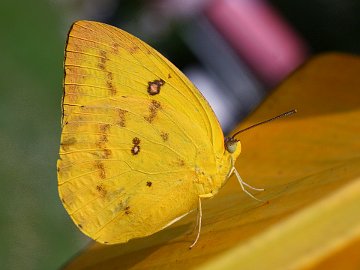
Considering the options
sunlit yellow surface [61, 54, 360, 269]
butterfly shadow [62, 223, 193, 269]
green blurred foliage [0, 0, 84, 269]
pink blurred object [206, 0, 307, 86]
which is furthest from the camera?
pink blurred object [206, 0, 307, 86]

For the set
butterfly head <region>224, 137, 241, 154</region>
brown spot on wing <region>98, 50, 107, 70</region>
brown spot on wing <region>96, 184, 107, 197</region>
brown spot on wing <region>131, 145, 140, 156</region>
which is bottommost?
brown spot on wing <region>96, 184, 107, 197</region>

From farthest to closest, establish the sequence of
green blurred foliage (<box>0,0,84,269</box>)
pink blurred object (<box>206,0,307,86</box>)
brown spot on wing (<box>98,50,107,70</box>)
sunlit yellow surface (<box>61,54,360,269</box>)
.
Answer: pink blurred object (<box>206,0,307,86</box>)
green blurred foliage (<box>0,0,84,269</box>)
brown spot on wing (<box>98,50,107,70</box>)
sunlit yellow surface (<box>61,54,360,269</box>)

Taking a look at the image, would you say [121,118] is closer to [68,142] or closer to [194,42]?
[68,142]

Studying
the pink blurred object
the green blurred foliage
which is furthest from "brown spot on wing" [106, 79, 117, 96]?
the pink blurred object

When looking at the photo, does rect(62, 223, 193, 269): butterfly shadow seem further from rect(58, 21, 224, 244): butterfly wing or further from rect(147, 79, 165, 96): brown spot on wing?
rect(147, 79, 165, 96): brown spot on wing

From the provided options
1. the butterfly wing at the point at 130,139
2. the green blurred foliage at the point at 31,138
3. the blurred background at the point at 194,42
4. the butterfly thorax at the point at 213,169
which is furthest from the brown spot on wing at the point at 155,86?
the blurred background at the point at 194,42

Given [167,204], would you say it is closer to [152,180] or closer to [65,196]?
[152,180]

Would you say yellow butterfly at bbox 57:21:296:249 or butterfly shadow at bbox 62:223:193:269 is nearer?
butterfly shadow at bbox 62:223:193:269
